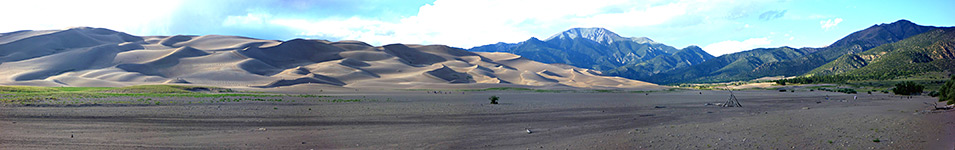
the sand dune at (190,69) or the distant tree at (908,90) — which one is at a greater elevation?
the sand dune at (190,69)

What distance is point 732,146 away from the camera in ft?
55.1

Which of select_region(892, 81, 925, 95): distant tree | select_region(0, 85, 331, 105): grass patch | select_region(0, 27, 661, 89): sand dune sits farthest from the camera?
select_region(0, 27, 661, 89): sand dune

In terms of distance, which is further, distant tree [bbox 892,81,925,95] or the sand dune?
the sand dune

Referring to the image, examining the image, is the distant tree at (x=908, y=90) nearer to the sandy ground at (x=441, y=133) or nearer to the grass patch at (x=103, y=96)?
the sandy ground at (x=441, y=133)

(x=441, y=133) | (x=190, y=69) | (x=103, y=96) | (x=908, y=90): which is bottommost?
(x=441, y=133)

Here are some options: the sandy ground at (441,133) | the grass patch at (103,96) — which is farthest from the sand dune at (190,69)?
the sandy ground at (441,133)

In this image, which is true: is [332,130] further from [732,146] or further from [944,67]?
[944,67]

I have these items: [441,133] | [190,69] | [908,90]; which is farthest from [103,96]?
[190,69]

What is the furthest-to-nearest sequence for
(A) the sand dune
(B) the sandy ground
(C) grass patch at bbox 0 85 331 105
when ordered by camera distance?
(A) the sand dune, (C) grass patch at bbox 0 85 331 105, (B) the sandy ground

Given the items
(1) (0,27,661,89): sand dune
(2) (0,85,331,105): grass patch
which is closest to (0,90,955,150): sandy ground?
(2) (0,85,331,105): grass patch

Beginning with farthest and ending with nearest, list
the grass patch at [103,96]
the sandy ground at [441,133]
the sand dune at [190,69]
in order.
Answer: the sand dune at [190,69]
the grass patch at [103,96]
the sandy ground at [441,133]

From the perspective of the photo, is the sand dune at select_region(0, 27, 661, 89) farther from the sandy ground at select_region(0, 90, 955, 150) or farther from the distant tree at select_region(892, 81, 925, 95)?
the sandy ground at select_region(0, 90, 955, 150)

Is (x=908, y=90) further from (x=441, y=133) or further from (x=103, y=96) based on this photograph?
(x=103, y=96)

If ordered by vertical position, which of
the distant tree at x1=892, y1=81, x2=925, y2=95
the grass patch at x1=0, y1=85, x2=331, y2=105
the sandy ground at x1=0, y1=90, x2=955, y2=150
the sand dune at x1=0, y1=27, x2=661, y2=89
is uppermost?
the sand dune at x1=0, y1=27, x2=661, y2=89
